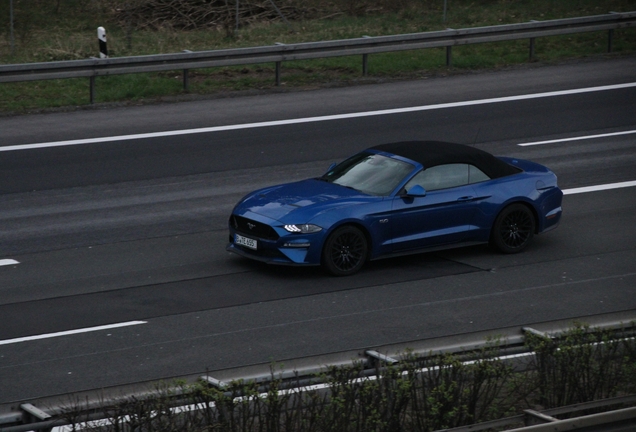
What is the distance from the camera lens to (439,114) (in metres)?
20.8

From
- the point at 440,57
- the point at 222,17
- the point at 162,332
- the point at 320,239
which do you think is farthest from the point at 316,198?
the point at 222,17

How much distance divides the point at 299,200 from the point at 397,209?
3.93ft

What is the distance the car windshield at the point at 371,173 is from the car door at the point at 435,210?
9.0 inches

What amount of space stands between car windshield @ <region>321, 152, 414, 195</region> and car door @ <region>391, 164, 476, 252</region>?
229mm

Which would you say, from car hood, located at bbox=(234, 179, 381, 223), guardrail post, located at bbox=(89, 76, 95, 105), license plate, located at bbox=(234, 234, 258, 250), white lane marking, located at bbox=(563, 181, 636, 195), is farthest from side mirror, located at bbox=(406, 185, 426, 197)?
guardrail post, located at bbox=(89, 76, 95, 105)

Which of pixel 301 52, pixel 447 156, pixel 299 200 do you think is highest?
pixel 301 52

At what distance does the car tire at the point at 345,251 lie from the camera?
1240 centimetres

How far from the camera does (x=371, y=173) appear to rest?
43.9ft

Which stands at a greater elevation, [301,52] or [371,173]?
[301,52]

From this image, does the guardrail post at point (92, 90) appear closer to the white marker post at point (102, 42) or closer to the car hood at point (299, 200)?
the white marker post at point (102, 42)

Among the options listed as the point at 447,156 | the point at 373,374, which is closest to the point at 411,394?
the point at 373,374

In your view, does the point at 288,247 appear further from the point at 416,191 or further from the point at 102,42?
the point at 102,42

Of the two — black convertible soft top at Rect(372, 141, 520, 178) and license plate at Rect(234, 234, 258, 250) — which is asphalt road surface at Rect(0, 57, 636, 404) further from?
black convertible soft top at Rect(372, 141, 520, 178)

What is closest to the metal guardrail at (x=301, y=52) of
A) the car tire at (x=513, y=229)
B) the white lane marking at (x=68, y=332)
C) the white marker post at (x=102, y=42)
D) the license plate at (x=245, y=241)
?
the white marker post at (x=102, y=42)
